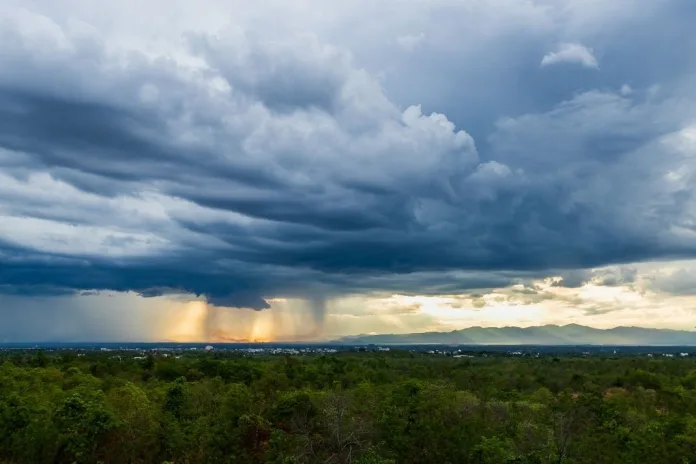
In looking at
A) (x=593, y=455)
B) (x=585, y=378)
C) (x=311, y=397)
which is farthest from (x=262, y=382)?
(x=585, y=378)

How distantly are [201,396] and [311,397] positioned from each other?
Answer: 476 inches

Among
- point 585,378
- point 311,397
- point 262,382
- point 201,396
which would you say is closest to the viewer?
point 311,397

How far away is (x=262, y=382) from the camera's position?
210 feet

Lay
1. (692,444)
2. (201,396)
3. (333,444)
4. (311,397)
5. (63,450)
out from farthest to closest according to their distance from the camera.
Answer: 1. (201,396)
2. (311,397)
3. (63,450)
4. (333,444)
5. (692,444)

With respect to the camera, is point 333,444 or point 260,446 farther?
point 260,446

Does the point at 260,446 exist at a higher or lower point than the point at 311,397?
lower

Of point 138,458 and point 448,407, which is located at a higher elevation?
point 448,407

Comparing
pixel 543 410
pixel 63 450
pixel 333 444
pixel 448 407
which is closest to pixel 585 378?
pixel 543 410

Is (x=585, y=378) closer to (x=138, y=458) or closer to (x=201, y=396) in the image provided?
(x=201, y=396)

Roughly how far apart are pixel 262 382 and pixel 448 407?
2742cm

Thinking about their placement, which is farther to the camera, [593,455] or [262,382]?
[262,382]

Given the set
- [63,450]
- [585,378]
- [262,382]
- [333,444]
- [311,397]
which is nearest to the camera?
[333,444]

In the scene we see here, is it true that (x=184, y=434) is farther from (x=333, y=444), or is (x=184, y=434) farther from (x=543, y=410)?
(x=543, y=410)

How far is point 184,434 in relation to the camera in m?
40.2
